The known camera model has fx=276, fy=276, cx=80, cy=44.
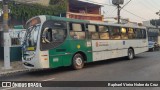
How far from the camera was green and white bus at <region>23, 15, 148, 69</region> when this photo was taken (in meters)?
12.8

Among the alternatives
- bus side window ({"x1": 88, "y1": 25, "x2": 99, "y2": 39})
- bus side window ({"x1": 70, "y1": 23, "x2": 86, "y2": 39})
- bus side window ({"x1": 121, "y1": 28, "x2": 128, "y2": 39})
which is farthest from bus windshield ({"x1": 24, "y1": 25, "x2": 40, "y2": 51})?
bus side window ({"x1": 121, "y1": 28, "x2": 128, "y2": 39})

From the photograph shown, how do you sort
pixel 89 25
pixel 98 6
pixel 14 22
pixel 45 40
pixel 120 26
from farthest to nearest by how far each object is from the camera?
pixel 98 6, pixel 14 22, pixel 120 26, pixel 89 25, pixel 45 40

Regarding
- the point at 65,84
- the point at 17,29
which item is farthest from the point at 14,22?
the point at 65,84

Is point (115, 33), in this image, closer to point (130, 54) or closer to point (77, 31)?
point (130, 54)

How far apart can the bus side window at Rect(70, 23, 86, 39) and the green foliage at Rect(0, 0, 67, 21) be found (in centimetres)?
1025

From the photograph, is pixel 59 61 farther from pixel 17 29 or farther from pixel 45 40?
pixel 17 29

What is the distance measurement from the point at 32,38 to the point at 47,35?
2.47ft

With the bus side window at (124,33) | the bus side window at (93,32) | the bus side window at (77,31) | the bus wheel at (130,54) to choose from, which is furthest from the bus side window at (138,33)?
the bus side window at (77,31)

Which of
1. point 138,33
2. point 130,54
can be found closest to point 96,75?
point 130,54

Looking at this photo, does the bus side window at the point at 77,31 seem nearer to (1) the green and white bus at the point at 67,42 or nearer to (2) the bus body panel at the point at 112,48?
(1) the green and white bus at the point at 67,42

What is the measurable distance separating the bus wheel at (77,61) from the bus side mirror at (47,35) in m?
2.00

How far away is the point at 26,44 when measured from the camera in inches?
528

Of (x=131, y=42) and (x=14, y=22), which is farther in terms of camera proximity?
(x=14, y=22)

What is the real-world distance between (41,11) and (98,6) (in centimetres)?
1171
